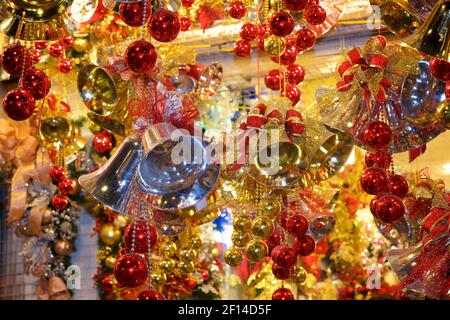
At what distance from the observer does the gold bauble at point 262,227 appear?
2.73m

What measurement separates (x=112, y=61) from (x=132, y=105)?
233 mm

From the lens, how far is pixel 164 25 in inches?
79.9

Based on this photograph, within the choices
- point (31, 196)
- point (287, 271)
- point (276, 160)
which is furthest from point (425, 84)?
point (31, 196)

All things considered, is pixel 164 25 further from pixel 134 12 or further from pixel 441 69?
pixel 441 69

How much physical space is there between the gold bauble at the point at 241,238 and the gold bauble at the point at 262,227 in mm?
200

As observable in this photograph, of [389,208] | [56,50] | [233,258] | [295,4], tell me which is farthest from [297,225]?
[56,50]

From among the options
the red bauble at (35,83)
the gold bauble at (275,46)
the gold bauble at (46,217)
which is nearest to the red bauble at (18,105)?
the red bauble at (35,83)

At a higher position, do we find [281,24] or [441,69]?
[281,24]

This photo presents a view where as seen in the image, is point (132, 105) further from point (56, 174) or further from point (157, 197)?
A: point (56, 174)

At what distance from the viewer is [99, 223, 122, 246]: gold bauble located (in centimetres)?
442

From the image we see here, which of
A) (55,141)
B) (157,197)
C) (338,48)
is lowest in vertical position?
(157,197)

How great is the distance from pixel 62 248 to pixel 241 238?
192 cm

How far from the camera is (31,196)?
15.1ft

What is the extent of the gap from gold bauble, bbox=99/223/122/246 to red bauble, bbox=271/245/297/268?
1.87 meters
